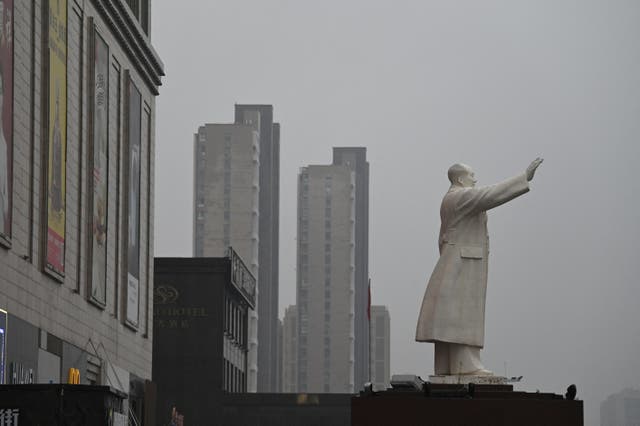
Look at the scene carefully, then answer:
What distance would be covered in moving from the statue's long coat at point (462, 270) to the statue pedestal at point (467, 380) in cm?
62

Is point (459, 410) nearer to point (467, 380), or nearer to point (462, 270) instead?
point (467, 380)

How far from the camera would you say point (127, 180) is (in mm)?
47594

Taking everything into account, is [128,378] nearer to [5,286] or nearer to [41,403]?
[5,286]

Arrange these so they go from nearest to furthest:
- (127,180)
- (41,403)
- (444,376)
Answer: (41,403)
(444,376)
(127,180)

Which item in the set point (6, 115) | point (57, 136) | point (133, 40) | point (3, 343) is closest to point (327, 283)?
point (133, 40)

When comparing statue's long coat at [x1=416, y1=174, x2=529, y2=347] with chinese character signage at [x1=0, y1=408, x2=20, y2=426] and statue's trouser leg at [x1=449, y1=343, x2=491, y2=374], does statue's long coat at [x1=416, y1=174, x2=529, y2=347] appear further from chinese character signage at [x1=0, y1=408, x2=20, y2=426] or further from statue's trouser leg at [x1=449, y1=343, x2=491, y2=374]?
chinese character signage at [x1=0, y1=408, x2=20, y2=426]

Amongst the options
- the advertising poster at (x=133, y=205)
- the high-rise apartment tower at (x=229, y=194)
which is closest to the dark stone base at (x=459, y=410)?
the advertising poster at (x=133, y=205)

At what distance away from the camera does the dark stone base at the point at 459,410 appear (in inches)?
843

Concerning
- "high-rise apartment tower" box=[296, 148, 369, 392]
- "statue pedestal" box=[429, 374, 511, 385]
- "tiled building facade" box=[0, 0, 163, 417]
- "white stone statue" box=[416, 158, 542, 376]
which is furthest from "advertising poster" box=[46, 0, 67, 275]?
"high-rise apartment tower" box=[296, 148, 369, 392]

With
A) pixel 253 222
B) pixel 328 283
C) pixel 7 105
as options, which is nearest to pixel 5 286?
pixel 7 105

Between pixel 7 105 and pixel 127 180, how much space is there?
15004 millimetres

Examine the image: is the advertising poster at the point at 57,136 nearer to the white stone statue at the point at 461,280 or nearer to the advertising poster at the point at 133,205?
the advertising poster at the point at 133,205

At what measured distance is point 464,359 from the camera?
23219 mm

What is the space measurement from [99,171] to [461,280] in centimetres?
2106
